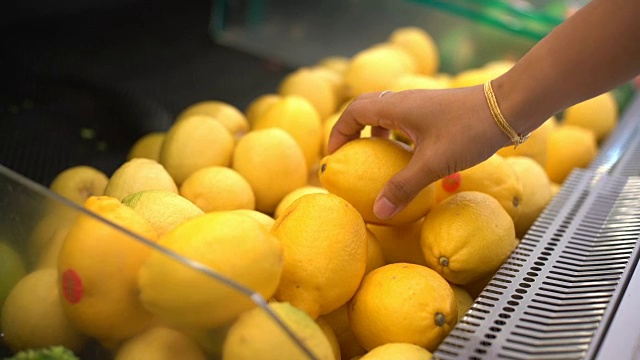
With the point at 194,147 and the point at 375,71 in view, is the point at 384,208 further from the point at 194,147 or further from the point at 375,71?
the point at 375,71

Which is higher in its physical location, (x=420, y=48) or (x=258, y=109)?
(x=420, y=48)

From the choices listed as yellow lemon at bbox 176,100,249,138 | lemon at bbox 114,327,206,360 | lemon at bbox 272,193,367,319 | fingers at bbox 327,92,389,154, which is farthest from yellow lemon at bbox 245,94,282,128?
lemon at bbox 114,327,206,360

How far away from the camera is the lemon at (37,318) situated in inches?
38.4

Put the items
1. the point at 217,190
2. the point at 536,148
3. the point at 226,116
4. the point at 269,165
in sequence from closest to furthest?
the point at 217,190
the point at 269,165
the point at 536,148
the point at 226,116

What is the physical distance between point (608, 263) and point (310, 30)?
1.93m

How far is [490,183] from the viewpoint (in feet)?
4.73

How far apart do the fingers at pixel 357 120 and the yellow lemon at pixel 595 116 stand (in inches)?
39.8

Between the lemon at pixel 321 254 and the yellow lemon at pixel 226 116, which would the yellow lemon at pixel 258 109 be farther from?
the lemon at pixel 321 254

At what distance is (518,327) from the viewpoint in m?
1.10

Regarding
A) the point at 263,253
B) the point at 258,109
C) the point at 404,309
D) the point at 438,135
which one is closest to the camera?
the point at 263,253

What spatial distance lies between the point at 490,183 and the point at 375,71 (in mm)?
857

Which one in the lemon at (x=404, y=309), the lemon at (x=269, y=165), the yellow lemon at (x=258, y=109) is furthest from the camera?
the yellow lemon at (x=258, y=109)

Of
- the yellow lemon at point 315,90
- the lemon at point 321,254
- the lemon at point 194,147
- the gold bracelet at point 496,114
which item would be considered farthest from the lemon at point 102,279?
the yellow lemon at point 315,90

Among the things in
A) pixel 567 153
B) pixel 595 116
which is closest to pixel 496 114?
pixel 567 153
